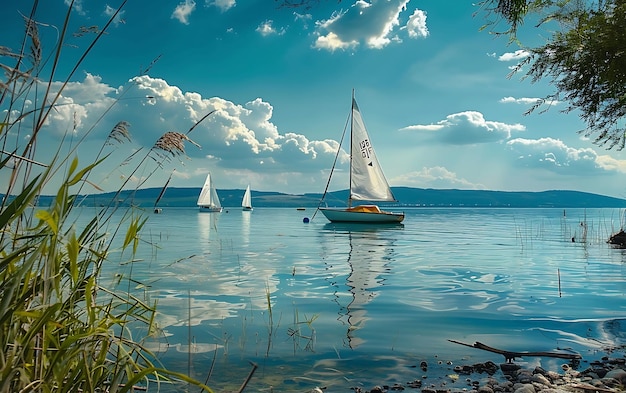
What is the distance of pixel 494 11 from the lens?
35.2 feet

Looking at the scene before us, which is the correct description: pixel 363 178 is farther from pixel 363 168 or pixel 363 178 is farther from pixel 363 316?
pixel 363 316

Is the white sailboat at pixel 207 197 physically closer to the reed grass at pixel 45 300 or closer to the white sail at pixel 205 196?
the white sail at pixel 205 196

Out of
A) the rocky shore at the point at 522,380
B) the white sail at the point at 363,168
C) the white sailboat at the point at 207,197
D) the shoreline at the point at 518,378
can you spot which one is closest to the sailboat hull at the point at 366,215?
the white sail at the point at 363,168

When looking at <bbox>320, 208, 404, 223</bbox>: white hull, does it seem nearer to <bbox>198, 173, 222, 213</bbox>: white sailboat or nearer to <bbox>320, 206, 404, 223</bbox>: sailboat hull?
<bbox>320, 206, 404, 223</bbox>: sailboat hull

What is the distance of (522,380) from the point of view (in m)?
5.91

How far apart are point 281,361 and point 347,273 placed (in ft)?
31.7

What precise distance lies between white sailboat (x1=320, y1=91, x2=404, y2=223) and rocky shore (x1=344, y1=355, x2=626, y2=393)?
130 ft

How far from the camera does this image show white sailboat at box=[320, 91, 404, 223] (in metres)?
46.7

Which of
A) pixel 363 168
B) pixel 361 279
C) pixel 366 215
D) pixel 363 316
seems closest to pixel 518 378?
pixel 363 316

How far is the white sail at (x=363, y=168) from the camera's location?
46.8 m

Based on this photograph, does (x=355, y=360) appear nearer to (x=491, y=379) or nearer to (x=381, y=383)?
(x=381, y=383)

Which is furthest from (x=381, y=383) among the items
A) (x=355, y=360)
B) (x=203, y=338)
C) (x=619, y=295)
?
(x=619, y=295)

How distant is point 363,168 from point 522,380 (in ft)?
135

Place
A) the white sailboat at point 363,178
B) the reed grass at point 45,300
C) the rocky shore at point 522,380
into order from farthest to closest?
1. the white sailboat at point 363,178
2. the rocky shore at point 522,380
3. the reed grass at point 45,300
